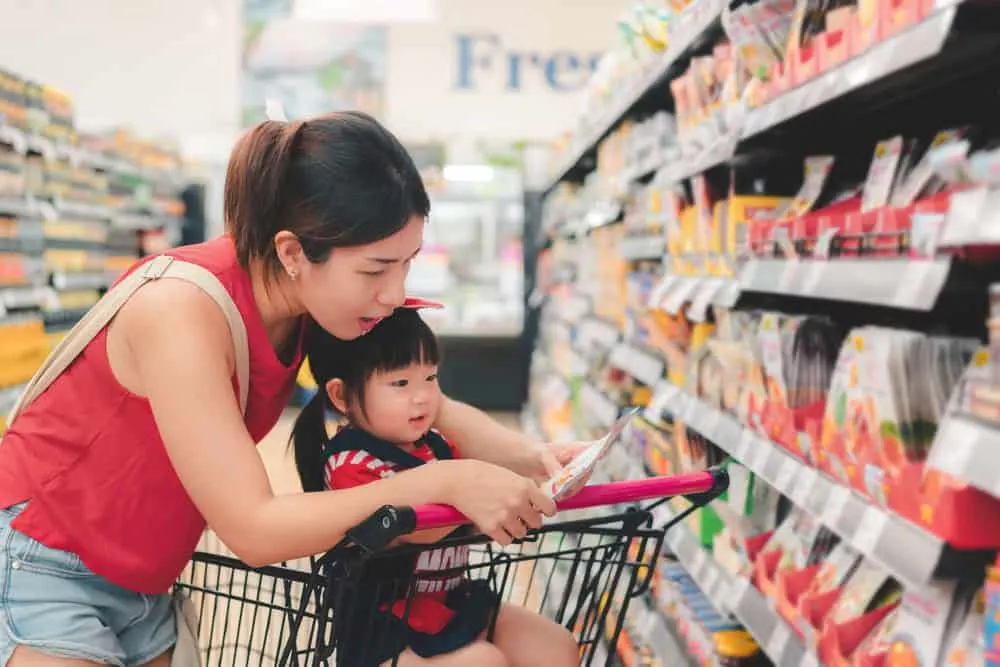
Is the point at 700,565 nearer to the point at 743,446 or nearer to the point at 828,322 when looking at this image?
the point at 743,446

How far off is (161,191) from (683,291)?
20.3 ft

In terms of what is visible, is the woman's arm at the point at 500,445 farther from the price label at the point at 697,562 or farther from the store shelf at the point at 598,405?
the store shelf at the point at 598,405

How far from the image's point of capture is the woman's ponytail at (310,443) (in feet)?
Result: 5.68

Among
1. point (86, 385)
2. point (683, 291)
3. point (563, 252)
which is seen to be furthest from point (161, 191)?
point (86, 385)

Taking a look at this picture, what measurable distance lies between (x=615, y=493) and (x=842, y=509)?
1.13 ft

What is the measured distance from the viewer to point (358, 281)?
4.58 feet

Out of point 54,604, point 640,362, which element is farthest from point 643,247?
point 54,604

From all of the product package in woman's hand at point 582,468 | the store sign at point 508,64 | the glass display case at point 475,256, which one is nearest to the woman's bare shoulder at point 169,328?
the product package in woman's hand at point 582,468

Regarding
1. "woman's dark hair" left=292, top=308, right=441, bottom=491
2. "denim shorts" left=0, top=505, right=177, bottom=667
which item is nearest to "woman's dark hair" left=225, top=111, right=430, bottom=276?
"woman's dark hair" left=292, top=308, right=441, bottom=491

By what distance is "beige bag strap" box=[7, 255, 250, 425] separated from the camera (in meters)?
1.36

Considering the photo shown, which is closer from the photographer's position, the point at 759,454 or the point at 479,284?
the point at 759,454

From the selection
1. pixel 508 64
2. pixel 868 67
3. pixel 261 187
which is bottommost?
pixel 261 187

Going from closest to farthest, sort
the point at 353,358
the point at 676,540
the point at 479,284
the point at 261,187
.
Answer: the point at 261,187
the point at 353,358
the point at 676,540
the point at 479,284

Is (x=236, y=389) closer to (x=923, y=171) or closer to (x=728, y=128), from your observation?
(x=923, y=171)
